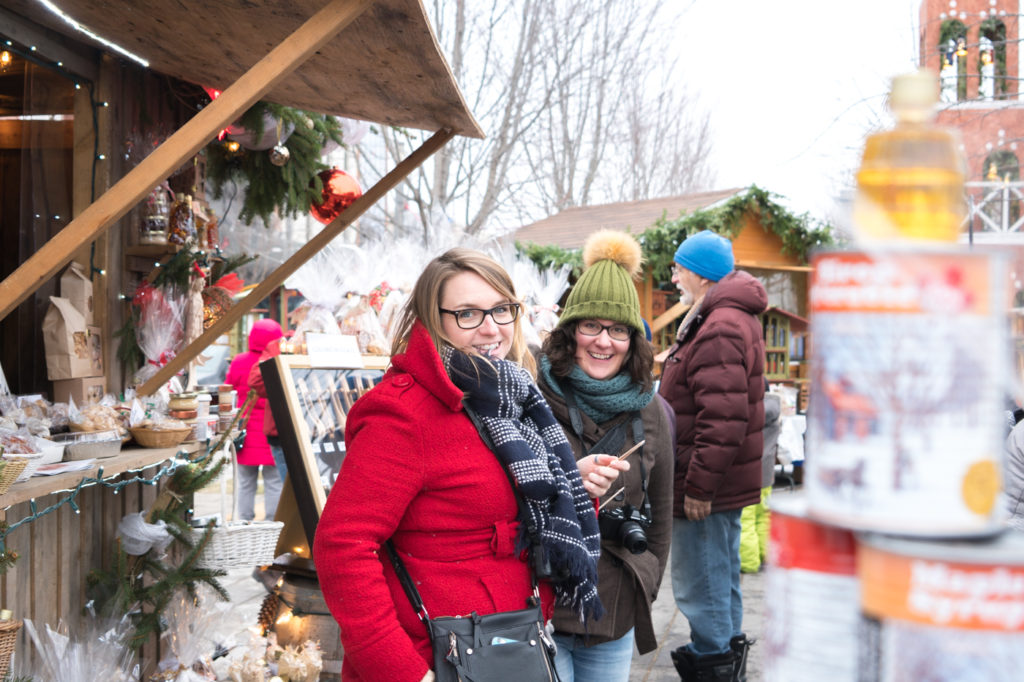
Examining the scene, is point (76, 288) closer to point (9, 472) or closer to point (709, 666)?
point (9, 472)

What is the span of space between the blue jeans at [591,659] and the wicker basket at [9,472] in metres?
1.73

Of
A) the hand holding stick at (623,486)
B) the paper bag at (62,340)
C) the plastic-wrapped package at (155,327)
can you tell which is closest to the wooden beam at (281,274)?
the plastic-wrapped package at (155,327)

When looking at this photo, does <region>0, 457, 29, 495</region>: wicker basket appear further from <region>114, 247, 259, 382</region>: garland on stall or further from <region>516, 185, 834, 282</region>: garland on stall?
<region>516, 185, 834, 282</region>: garland on stall

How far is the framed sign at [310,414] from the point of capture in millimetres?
3998

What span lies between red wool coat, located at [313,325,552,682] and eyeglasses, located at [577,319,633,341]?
1.04m

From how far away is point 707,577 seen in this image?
Answer: 167 inches

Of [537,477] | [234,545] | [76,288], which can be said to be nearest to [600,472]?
[537,477]

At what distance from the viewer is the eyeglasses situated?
3.18 metres

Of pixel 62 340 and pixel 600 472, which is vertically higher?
pixel 62 340

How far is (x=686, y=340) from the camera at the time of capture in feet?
15.2

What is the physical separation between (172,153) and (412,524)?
130 centimetres

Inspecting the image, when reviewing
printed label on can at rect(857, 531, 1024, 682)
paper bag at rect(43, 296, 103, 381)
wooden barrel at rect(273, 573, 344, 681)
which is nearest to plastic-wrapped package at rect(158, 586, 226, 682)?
wooden barrel at rect(273, 573, 344, 681)

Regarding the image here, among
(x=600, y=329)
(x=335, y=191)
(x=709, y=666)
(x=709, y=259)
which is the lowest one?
(x=709, y=666)

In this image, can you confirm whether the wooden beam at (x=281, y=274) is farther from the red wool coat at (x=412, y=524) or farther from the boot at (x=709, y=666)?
the boot at (x=709, y=666)
